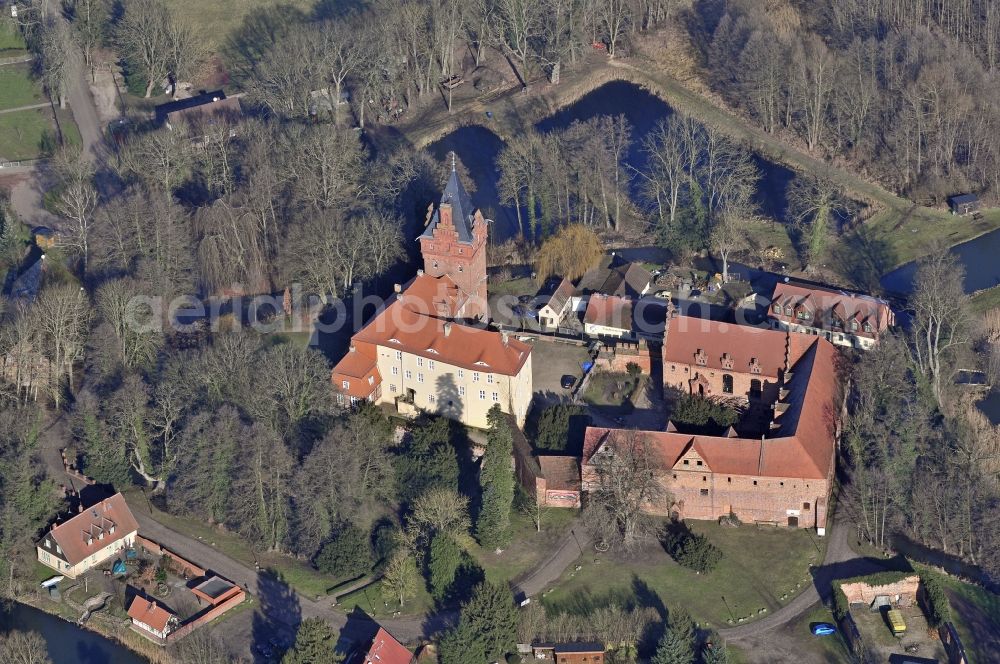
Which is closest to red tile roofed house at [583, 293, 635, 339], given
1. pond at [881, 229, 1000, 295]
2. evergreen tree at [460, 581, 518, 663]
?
pond at [881, 229, 1000, 295]

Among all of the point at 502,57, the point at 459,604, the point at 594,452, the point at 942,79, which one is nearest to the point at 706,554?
the point at 594,452

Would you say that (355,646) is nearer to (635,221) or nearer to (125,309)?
(125,309)

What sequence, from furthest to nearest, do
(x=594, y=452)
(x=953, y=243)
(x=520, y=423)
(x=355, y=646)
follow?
(x=953, y=243) → (x=520, y=423) → (x=594, y=452) → (x=355, y=646)

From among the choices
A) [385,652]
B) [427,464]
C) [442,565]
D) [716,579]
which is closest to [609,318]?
[427,464]

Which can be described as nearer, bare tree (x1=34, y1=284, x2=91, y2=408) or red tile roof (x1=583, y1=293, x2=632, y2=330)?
bare tree (x1=34, y1=284, x2=91, y2=408)

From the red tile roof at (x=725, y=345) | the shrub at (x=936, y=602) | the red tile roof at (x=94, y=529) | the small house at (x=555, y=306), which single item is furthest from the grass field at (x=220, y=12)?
the shrub at (x=936, y=602)

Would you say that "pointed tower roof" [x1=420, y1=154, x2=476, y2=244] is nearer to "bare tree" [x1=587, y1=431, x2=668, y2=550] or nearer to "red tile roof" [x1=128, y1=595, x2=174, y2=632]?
"bare tree" [x1=587, y1=431, x2=668, y2=550]
